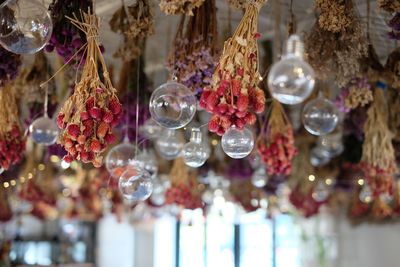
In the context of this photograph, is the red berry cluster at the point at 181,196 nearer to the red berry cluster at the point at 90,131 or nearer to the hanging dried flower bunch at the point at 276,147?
the hanging dried flower bunch at the point at 276,147

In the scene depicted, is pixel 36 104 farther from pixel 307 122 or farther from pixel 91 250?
pixel 91 250

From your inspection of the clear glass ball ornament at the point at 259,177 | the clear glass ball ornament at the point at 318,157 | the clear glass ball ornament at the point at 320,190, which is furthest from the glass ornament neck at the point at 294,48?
the clear glass ball ornament at the point at 320,190

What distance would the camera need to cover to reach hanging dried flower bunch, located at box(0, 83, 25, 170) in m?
4.02

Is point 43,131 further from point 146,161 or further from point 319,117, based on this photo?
point 319,117

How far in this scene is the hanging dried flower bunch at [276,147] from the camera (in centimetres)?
434

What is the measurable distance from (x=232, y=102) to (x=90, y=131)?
27.1 inches

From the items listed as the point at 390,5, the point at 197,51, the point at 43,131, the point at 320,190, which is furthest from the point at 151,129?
the point at 320,190

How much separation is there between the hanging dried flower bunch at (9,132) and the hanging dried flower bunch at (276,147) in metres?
1.61

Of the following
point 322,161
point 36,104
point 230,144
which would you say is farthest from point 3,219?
point 230,144

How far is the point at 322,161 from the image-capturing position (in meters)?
6.60

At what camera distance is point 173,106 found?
3.04 metres

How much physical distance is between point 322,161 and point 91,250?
7.17m

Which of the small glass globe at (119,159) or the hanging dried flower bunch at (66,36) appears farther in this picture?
the small glass globe at (119,159)

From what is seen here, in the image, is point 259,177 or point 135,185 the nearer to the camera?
point 135,185
